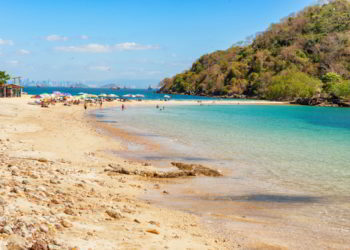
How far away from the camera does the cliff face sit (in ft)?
397

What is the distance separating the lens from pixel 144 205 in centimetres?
1009

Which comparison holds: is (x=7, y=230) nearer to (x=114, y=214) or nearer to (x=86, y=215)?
(x=86, y=215)

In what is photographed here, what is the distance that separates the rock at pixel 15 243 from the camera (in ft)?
18.5

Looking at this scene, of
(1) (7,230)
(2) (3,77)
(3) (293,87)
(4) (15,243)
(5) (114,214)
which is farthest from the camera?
(3) (293,87)

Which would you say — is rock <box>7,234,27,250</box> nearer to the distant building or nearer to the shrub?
the distant building

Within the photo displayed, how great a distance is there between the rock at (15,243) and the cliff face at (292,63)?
11218 centimetres

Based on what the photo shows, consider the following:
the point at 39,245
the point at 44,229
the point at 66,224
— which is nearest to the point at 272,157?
the point at 66,224

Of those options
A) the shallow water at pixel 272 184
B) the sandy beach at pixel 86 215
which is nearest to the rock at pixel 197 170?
the shallow water at pixel 272 184

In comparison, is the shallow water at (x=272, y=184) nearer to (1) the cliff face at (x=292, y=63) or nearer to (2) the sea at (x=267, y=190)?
(2) the sea at (x=267, y=190)

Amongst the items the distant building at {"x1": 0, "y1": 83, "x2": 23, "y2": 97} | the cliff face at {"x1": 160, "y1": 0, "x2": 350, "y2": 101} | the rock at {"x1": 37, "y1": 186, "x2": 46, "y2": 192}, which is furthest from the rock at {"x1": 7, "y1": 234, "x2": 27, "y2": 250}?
the cliff face at {"x1": 160, "y1": 0, "x2": 350, "y2": 101}

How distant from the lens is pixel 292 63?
15312 cm

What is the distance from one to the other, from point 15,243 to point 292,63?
16096 cm

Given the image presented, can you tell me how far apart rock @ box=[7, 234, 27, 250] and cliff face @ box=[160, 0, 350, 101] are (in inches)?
4417

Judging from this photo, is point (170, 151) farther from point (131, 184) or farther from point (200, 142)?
point (131, 184)
